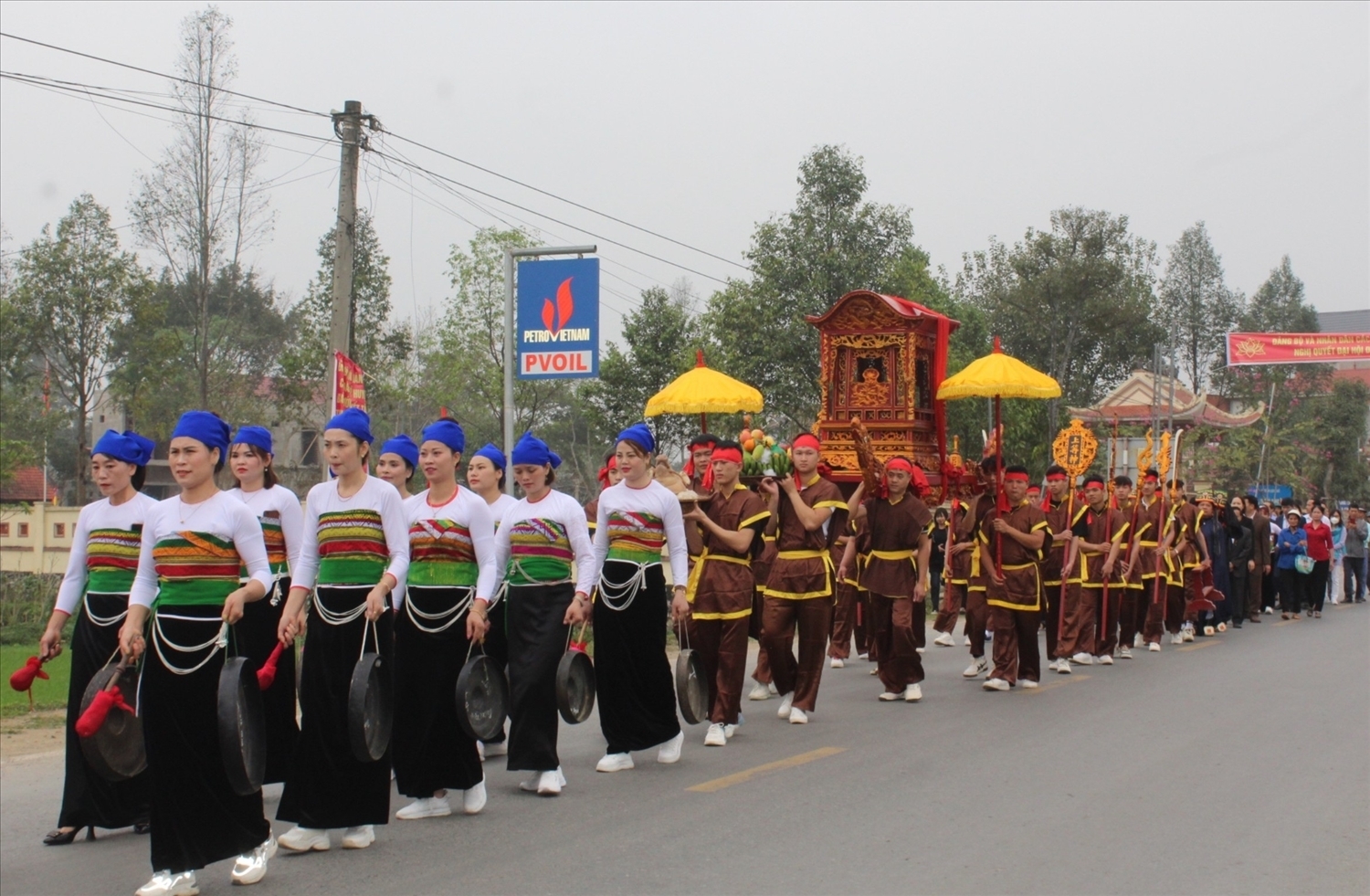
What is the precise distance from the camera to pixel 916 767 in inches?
314

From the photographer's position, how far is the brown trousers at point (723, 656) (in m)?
8.73

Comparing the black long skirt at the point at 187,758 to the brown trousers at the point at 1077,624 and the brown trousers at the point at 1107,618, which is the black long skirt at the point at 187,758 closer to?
the brown trousers at the point at 1077,624

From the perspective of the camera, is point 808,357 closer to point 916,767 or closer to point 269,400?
point 916,767

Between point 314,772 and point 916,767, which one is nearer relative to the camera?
point 314,772

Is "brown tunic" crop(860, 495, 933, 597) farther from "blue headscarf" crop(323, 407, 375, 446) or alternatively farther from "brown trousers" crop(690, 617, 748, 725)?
"blue headscarf" crop(323, 407, 375, 446)

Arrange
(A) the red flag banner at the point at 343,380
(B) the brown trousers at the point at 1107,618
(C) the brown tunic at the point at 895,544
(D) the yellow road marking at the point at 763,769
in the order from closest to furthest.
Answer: (D) the yellow road marking at the point at 763,769 → (C) the brown tunic at the point at 895,544 → (B) the brown trousers at the point at 1107,618 → (A) the red flag banner at the point at 343,380

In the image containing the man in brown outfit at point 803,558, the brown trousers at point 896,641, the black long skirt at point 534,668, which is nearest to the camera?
the black long skirt at point 534,668

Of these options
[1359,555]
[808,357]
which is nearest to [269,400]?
[808,357]

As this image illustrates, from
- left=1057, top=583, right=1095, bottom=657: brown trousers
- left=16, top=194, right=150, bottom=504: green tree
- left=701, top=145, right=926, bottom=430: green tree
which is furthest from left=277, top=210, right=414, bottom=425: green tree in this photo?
left=1057, top=583, right=1095, bottom=657: brown trousers

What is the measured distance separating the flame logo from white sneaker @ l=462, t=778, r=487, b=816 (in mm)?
10886

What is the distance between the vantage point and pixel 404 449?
7.05 meters

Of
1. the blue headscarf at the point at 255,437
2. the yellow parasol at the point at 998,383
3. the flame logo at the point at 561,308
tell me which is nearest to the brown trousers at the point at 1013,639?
the yellow parasol at the point at 998,383

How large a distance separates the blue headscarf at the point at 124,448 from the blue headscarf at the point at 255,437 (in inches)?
17.2

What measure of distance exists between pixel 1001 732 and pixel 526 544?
3910mm
